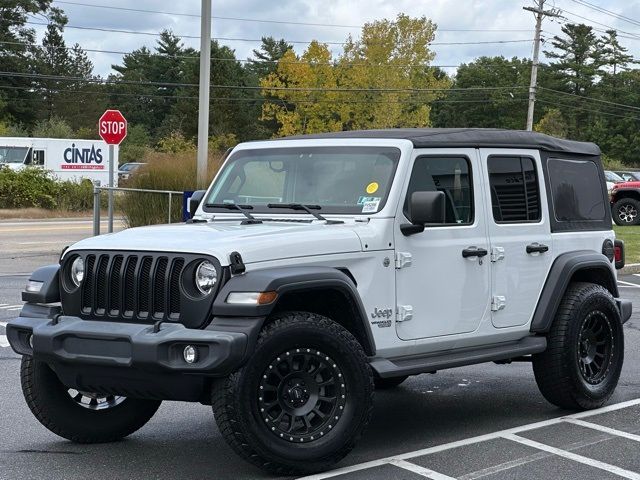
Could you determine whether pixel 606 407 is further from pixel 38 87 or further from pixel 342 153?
pixel 38 87

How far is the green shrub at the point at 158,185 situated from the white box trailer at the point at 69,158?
59.3ft

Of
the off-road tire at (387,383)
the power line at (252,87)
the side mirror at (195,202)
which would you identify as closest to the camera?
the side mirror at (195,202)

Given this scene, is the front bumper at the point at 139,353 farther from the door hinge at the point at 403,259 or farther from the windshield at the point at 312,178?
the windshield at the point at 312,178

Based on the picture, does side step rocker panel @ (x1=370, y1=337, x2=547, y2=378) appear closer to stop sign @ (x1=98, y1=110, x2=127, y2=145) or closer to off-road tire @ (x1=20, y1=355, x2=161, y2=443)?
off-road tire @ (x1=20, y1=355, x2=161, y2=443)

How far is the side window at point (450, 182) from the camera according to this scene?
22.6 feet

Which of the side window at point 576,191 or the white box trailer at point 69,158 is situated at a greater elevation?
the white box trailer at point 69,158

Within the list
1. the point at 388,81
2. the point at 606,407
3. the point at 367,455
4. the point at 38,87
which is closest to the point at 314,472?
the point at 367,455

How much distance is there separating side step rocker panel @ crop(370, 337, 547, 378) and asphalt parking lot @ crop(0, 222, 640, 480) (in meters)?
0.49

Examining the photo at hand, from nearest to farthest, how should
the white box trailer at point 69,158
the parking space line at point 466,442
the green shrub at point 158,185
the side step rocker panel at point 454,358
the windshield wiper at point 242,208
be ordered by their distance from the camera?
the parking space line at point 466,442
the side step rocker panel at point 454,358
the windshield wiper at point 242,208
the green shrub at point 158,185
the white box trailer at point 69,158

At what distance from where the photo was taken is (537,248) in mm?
7473

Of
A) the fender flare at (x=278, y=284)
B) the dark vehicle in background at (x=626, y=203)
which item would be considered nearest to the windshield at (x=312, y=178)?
the fender flare at (x=278, y=284)

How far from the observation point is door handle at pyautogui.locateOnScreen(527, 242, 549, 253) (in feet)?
24.4

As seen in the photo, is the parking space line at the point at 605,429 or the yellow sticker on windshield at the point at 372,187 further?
the parking space line at the point at 605,429

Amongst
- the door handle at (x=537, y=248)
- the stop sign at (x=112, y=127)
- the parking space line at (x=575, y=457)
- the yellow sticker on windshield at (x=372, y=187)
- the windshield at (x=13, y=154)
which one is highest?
the stop sign at (x=112, y=127)
